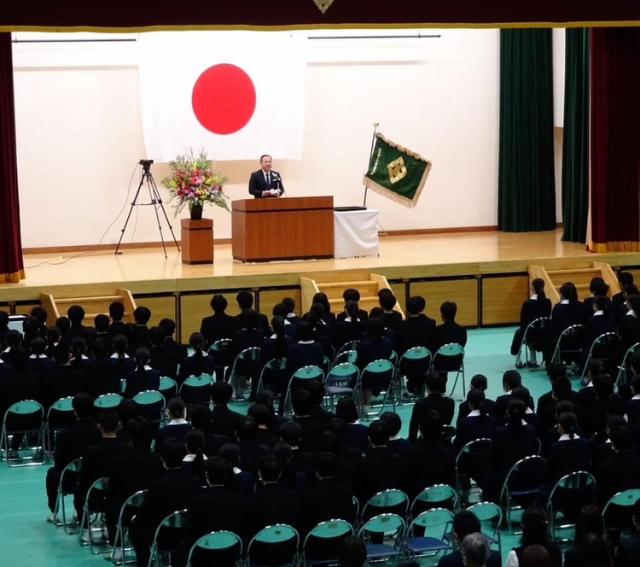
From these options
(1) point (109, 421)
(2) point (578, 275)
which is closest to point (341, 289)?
(2) point (578, 275)

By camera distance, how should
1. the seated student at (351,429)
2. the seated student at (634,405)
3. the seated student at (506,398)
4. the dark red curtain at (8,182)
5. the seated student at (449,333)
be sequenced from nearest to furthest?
the seated student at (351,429), the seated student at (634,405), the seated student at (506,398), the seated student at (449,333), the dark red curtain at (8,182)

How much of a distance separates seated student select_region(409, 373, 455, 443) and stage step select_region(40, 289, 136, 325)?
6.32 meters

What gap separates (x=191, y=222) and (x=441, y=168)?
6.08m

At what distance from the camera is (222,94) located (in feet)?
65.3

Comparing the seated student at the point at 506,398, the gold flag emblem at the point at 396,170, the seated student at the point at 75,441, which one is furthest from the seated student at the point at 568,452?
the gold flag emblem at the point at 396,170

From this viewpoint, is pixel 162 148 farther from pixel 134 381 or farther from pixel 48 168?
pixel 134 381

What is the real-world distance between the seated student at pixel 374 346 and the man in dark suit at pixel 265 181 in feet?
19.6

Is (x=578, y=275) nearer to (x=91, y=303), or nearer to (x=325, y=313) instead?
(x=325, y=313)

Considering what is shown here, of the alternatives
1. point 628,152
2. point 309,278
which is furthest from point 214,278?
point 628,152

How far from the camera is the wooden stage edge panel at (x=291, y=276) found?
15.9m

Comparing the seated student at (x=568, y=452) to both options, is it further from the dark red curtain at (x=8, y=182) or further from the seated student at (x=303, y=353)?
the dark red curtain at (x=8, y=182)

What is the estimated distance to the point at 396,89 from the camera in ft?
69.8

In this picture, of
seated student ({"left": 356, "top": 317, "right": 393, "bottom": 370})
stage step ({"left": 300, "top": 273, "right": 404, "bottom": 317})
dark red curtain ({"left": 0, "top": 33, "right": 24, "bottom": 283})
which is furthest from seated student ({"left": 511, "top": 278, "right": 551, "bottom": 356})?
dark red curtain ({"left": 0, "top": 33, "right": 24, "bottom": 283})

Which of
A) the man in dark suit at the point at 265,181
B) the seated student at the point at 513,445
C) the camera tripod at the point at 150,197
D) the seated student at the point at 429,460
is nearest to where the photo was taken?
the seated student at the point at 429,460
